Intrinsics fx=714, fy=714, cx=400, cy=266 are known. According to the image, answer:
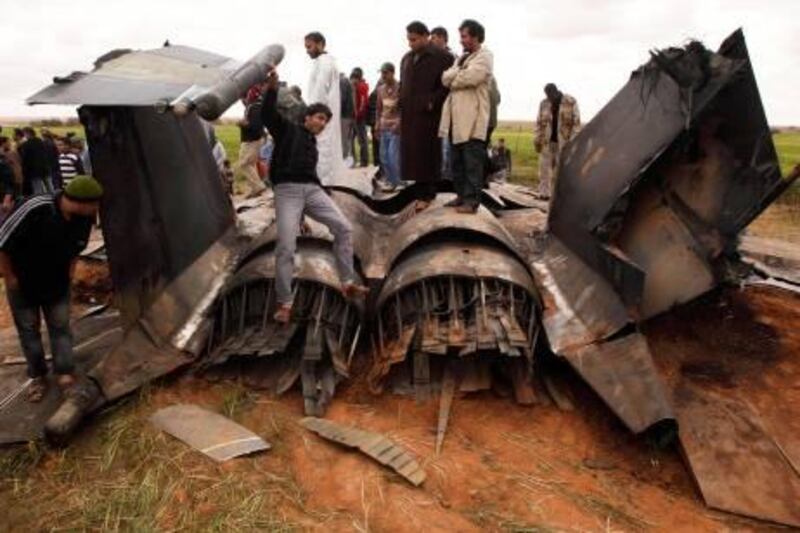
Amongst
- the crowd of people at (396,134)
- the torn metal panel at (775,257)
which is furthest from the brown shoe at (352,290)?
the torn metal panel at (775,257)

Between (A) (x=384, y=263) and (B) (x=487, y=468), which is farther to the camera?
(A) (x=384, y=263)

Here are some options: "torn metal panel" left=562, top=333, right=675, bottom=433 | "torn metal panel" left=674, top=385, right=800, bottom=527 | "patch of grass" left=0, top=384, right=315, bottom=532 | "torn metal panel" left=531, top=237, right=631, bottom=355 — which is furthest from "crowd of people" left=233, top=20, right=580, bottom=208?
"torn metal panel" left=674, top=385, right=800, bottom=527

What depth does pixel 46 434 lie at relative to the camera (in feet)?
16.0

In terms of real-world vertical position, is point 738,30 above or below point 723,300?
above

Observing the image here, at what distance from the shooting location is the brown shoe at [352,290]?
19.5ft

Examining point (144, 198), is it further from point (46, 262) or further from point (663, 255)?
point (663, 255)

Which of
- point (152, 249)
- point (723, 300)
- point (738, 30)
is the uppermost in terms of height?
point (738, 30)

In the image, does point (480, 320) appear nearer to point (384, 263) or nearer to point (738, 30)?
point (384, 263)

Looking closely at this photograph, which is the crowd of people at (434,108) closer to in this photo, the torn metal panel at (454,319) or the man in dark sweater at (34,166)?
the torn metal panel at (454,319)

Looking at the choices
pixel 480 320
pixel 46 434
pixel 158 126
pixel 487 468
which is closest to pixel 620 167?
pixel 480 320

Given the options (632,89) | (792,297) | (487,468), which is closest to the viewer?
(487,468)

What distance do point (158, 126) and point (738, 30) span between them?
4.78 metres

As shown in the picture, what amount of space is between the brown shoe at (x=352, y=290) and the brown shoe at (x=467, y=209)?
1357 mm

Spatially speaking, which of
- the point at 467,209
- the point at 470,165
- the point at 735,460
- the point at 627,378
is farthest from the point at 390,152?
the point at 735,460
